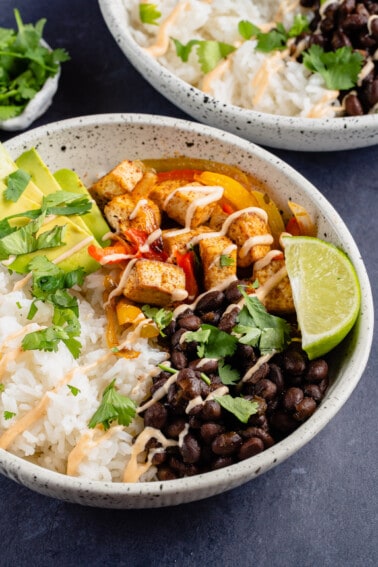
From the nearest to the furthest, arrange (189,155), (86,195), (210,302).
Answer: (210,302) < (86,195) < (189,155)

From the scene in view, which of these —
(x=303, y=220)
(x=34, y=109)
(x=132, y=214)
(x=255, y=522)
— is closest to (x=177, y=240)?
(x=132, y=214)

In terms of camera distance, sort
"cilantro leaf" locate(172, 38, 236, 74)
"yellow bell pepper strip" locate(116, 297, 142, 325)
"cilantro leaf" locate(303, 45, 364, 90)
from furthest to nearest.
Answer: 1. "cilantro leaf" locate(172, 38, 236, 74)
2. "cilantro leaf" locate(303, 45, 364, 90)
3. "yellow bell pepper strip" locate(116, 297, 142, 325)

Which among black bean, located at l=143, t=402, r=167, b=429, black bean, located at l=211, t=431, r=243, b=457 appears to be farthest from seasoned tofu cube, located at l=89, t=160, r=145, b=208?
black bean, located at l=211, t=431, r=243, b=457

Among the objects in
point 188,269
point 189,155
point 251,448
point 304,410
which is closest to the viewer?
point 251,448

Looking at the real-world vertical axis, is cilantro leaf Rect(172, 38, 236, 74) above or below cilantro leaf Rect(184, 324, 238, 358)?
above

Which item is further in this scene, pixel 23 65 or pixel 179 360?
pixel 23 65

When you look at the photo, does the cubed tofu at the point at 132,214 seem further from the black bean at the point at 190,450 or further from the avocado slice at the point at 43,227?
the black bean at the point at 190,450

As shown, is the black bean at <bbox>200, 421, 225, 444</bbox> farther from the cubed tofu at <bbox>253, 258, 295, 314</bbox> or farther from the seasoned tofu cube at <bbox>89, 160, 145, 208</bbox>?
the seasoned tofu cube at <bbox>89, 160, 145, 208</bbox>

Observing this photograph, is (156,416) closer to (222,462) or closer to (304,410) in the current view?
(222,462)
